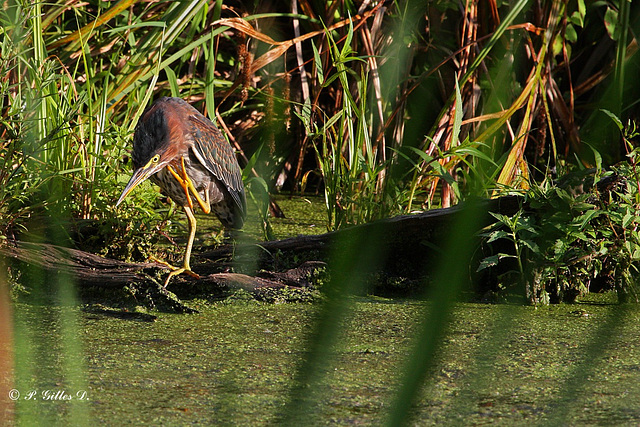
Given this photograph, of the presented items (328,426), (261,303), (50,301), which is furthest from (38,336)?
(328,426)

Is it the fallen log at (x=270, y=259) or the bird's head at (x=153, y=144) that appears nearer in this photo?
the fallen log at (x=270, y=259)

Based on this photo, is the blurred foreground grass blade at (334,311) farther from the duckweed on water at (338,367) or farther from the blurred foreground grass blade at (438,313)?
the duckweed on water at (338,367)

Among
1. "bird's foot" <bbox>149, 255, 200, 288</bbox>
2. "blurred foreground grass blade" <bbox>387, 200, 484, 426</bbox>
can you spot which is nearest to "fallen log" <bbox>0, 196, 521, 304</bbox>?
"bird's foot" <bbox>149, 255, 200, 288</bbox>

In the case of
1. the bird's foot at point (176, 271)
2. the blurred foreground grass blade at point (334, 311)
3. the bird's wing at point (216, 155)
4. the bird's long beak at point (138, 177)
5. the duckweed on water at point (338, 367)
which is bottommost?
the duckweed on water at point (338, 367)

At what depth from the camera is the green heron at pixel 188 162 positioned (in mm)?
2826

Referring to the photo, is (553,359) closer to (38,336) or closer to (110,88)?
(38,336)

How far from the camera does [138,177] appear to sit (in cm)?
265

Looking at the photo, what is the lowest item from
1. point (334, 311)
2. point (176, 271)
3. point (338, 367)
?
point (338, 367)

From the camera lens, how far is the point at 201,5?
2.93m

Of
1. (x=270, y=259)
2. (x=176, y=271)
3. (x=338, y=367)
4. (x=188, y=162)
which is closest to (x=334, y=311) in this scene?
(x=338, y=367)

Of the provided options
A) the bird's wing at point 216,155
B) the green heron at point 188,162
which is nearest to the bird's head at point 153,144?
the green heron at point 188,162

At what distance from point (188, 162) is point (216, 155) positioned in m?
0.12

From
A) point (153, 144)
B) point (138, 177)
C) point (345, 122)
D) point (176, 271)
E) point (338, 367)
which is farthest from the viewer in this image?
point (345, 122)

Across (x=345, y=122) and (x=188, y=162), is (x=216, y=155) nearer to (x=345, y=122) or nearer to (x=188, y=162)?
(x=188, y=162)
